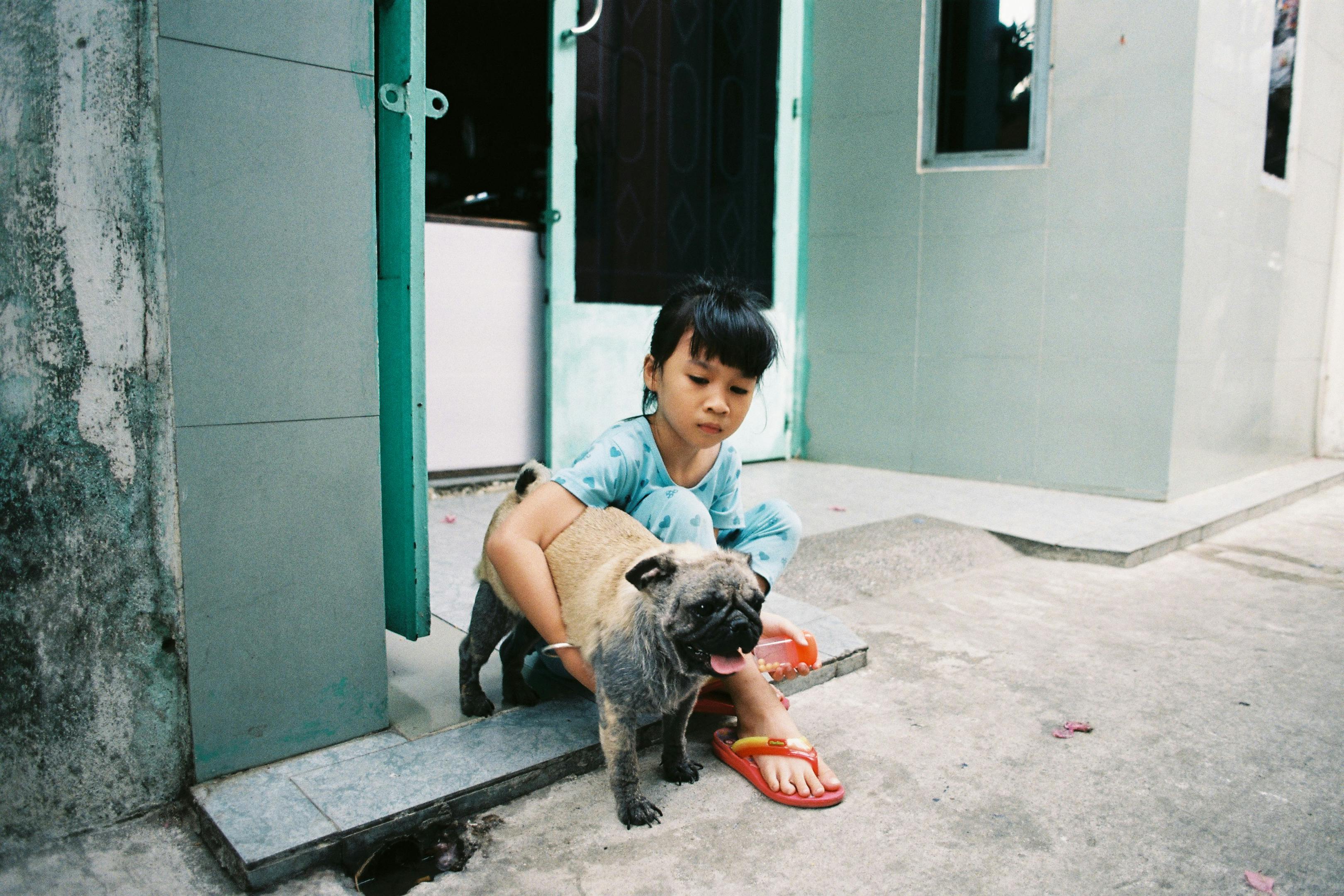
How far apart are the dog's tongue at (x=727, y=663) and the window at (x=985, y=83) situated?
223 inches

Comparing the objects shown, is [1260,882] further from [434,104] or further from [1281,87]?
[1281,87]

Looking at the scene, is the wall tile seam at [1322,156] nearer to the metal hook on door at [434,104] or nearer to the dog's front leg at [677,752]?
the metal hook on door at [434,104]

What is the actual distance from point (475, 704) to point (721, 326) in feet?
4.42

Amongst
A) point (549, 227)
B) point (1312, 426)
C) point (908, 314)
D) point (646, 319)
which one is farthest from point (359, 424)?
point (1312, 426)

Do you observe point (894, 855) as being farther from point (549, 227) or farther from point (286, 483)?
point (549, 227)

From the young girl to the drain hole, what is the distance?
472mm

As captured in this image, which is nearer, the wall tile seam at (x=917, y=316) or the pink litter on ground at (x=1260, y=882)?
the pink litter on ground at (x=1260, y=882)

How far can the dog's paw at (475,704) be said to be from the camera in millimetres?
2738

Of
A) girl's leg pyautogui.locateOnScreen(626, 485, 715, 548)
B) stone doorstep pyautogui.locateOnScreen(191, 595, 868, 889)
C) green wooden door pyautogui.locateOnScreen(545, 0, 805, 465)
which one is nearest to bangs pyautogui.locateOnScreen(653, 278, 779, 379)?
girl's leg pyautogui.locateOnScreen(626, 485, 715, 548)

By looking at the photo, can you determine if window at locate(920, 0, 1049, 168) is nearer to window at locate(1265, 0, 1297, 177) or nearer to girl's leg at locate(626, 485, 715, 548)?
window at locate(1265, 0, 1297, 177)

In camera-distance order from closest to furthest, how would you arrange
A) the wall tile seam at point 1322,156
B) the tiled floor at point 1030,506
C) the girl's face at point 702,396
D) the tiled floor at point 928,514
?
the girl's face at point 702,396 → the tiled floor at point 928,514 → the tiled floor at point 1030,506 → the wall tile seam at point 1322,156

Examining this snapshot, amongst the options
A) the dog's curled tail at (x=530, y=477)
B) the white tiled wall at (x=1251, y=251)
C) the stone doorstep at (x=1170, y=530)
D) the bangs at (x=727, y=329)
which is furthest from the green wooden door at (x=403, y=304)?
the white tiled wall at (x=1251, y=251)

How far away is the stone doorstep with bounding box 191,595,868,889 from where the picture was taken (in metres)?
2.10

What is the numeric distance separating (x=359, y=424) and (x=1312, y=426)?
31.5 ft
